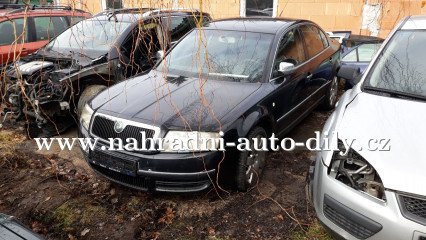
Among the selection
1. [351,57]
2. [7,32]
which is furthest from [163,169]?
[7,32]

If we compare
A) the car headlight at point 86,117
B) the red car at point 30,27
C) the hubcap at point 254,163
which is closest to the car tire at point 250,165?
the hubcap at point 254,163

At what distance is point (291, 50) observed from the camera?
13.5 ft

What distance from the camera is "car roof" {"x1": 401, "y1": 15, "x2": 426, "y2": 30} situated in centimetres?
323

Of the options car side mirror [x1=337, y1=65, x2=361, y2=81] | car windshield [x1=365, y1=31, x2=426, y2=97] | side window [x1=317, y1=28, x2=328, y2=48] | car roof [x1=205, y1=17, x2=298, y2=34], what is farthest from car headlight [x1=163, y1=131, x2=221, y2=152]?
side window [x1=317, y1=28, x2=328, y2=48]

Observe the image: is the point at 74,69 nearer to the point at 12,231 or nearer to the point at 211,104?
the point at 211,104

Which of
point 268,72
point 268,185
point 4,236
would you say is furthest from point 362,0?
point 4,236

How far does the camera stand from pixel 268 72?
3619 millimetres

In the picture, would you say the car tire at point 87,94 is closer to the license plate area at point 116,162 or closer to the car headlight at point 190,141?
the license plate area at point 116,162

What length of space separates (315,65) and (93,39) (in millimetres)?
3302

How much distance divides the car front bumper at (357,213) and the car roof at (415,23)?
1882 mm

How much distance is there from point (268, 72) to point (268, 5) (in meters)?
7.50

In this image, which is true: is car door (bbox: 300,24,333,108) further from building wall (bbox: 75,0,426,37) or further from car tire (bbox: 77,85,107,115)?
Answer: building wall (bbox: 75,0,426,37)

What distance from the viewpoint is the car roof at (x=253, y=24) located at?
409cm

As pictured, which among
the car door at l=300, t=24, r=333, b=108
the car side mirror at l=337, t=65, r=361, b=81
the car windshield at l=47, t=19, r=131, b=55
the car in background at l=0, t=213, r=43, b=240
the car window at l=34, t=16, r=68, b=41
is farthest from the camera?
the car window at l=34, t=16, r=68, b=41
